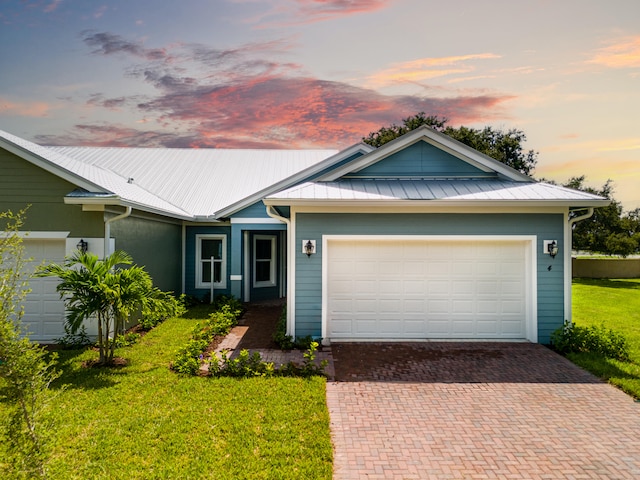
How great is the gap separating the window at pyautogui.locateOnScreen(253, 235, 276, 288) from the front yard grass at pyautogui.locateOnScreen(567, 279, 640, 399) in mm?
10589

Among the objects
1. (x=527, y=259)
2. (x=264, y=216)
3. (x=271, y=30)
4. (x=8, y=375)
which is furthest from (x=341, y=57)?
(x=8, y=375)

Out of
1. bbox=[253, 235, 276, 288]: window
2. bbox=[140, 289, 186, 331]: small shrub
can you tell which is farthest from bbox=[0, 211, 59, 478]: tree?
bbox=[253, 235, 276, 288]: window

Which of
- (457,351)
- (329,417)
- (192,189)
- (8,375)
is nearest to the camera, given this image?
(8,375)

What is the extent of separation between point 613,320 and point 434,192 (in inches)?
312

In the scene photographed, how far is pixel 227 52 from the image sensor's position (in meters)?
11.4

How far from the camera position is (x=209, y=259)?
14195 mm

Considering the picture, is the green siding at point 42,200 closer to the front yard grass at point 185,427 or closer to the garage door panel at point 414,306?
the front yard grass at point 185,427

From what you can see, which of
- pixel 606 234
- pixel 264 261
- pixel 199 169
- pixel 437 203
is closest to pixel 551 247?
pixel 437 203

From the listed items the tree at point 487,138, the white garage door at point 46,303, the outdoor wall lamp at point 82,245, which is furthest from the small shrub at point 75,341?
the tree at point 487,138

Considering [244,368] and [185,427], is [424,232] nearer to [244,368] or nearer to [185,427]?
[244,368]

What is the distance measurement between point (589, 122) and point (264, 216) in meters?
10.8

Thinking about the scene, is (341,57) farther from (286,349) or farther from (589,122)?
(286,349)

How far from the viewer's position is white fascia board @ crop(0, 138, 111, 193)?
7961 mm

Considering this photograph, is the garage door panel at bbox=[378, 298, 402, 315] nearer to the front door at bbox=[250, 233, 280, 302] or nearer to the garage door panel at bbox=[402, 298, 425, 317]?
the garage door panel at bbox=[402, 298, 425, 317]
